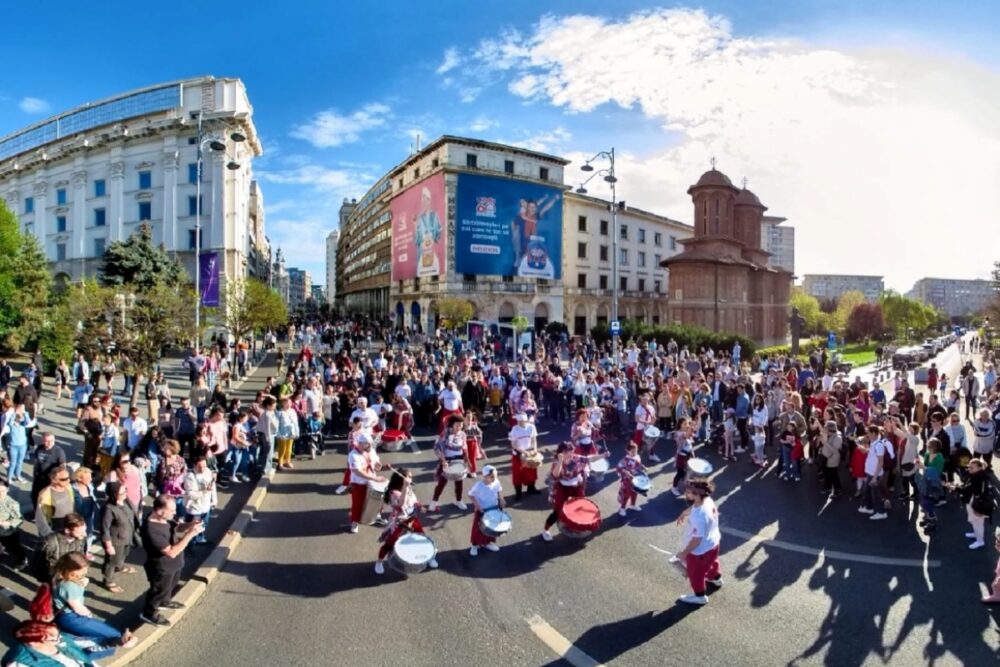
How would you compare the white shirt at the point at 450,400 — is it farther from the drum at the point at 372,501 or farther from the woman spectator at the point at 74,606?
the woman spectator at the point at 74,606

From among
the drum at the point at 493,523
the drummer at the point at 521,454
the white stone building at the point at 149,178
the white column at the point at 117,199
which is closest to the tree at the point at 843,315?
the white stone building at the point at 149,178

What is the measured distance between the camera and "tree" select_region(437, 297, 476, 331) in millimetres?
47812

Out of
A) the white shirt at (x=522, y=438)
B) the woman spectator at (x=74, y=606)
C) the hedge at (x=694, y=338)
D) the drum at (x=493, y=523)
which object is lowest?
the drum at (x=493, y=523)

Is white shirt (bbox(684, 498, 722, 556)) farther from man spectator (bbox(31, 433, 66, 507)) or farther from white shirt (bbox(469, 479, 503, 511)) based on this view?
man spectator (bbox(31, 433, 66, 507))

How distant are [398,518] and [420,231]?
165 ft

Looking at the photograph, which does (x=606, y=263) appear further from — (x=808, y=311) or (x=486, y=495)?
(x=486, y=495)

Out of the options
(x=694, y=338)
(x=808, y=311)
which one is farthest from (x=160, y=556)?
(x=808, y=311)

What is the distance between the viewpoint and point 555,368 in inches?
830

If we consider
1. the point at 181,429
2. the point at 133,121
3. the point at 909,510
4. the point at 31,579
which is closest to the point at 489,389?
the point at 181,429

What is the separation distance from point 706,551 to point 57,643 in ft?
22.6

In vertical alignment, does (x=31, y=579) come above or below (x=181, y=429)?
below

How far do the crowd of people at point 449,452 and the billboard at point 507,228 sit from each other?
31.1 meters

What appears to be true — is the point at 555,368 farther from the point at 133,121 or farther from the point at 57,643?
the point at 133,121

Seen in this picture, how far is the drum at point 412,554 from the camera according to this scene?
307 inches
